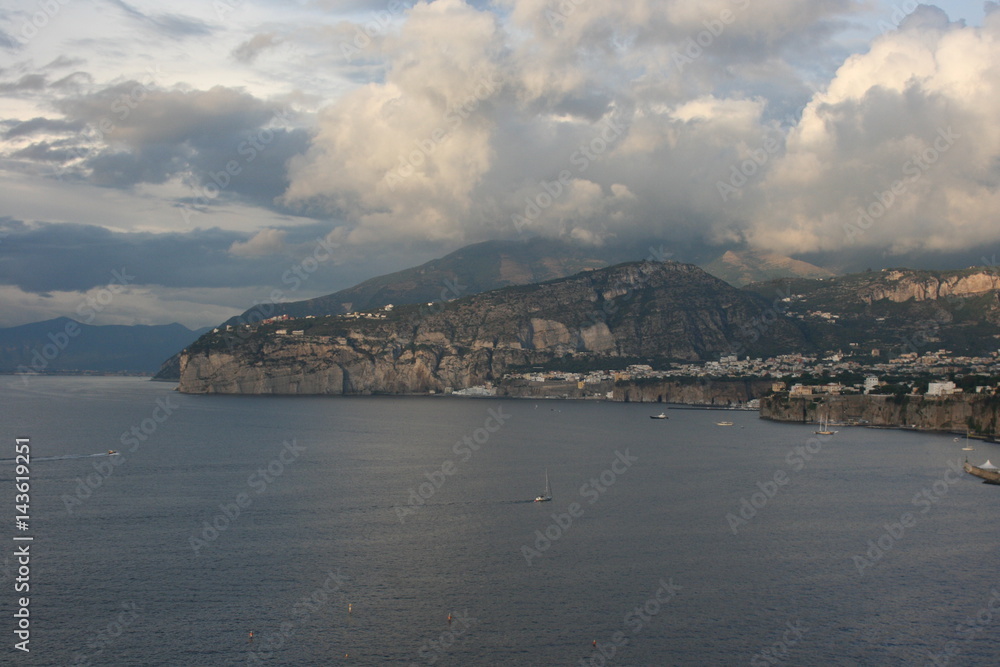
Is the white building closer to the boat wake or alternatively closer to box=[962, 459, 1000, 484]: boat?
box=[962, 459, 1000, 484]: boat

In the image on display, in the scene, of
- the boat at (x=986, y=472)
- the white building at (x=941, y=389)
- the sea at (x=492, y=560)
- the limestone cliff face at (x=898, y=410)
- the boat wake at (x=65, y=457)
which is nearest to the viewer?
the sea at (x=492, y=560)

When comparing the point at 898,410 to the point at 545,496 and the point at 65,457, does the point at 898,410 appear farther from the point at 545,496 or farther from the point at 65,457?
the point at 65,457

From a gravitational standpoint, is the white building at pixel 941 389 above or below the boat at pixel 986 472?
above

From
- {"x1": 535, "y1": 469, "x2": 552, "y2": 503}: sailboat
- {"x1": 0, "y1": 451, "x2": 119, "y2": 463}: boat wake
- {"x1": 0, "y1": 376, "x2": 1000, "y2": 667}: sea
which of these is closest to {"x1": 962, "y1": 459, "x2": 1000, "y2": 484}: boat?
{"x1": 0, "y1": 376, "x2": 1000, "y2": 667}: sea

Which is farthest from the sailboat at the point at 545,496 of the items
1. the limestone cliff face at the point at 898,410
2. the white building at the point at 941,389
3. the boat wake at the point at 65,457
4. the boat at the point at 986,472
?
the white building at the point at 941,389

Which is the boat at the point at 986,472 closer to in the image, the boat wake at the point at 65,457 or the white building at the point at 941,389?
the white building at the point at 941,389

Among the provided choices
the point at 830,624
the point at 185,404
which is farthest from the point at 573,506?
the point at 185,404
